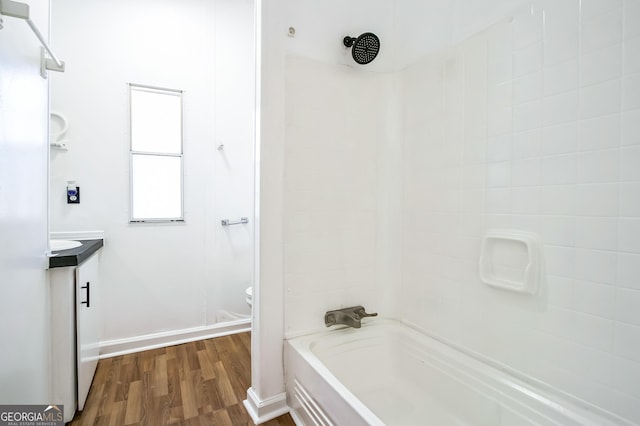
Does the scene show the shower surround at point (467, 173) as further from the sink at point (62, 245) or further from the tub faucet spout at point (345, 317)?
the sink at point (62, 245)

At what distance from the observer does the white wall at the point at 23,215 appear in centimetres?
97

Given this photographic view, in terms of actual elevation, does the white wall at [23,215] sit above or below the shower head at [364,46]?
below

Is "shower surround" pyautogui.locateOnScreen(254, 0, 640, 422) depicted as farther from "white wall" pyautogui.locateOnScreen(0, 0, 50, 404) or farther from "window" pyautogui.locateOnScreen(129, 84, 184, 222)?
"window" pyautogui.locateOnScreen(129, 84, 184, 222)

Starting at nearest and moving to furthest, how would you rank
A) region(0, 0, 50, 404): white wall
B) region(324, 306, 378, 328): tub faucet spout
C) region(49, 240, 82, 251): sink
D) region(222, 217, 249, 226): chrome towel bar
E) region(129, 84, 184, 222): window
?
region(0, 0, 50, 404): white wall < region(324, 306, 378, 328): tub faucet spout < region(49, 240, 82, 251): sink < region(129, 84, 184, 222): window < region(222, 217, 249, 226): chrome towel bar

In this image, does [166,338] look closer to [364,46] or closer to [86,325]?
[86,325]

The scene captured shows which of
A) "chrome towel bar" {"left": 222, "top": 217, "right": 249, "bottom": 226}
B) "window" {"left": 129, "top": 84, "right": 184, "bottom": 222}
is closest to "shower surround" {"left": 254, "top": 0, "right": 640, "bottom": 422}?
"chrome towel bar" {"left": 222, "top": 217, "right": 249, "bottom": 226}

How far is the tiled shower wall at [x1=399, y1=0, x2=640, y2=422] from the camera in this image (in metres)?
0.99

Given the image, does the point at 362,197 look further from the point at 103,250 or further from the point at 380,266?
the point at 103,250

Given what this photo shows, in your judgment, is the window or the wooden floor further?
the window

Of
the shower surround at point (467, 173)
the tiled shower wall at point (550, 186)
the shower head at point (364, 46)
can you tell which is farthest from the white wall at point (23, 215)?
the tiled shower wall at point (550, 186)

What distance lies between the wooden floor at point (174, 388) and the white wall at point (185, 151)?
0.31 meters

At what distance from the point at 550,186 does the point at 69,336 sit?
2329 millimetres

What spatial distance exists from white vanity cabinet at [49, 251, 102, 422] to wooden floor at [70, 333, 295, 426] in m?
0.15

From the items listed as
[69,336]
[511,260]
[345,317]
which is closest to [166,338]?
[69,336]
